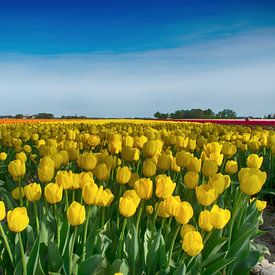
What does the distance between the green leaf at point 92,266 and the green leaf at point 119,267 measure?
59 millimetres

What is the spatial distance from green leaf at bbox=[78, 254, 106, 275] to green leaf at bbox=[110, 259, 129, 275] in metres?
0.06

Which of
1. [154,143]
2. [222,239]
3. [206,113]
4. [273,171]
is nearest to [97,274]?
[222,239]

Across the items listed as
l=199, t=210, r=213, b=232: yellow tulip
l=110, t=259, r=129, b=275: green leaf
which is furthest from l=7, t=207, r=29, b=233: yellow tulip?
l=199, t=210, r=213, b=232: yellow tulip

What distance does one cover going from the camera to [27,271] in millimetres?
2207

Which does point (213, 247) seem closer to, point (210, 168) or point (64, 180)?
point (210, 168)

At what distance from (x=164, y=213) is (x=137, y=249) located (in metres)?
0.24

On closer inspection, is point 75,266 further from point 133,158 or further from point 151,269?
point 133,158

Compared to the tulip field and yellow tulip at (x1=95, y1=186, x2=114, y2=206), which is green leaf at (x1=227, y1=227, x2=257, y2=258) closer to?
the tulip field

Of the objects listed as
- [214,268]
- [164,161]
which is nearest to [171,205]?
[214,268]

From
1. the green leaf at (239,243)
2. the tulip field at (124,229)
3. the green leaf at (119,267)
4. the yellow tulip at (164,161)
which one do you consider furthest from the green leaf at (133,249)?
the yellow tulip at (164,161)

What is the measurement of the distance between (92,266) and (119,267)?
13cm

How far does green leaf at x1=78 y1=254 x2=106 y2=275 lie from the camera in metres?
2.14

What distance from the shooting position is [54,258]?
2227 mm

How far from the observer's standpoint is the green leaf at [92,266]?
2.14m
